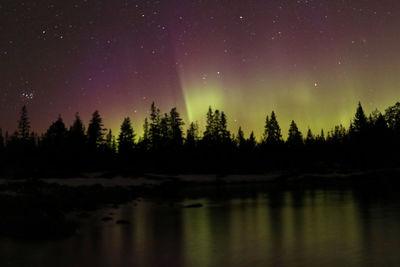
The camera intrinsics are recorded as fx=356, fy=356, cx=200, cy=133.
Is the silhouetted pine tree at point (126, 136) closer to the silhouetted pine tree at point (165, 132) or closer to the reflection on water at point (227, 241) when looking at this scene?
the silhouetted pine tree at point (165, 132)

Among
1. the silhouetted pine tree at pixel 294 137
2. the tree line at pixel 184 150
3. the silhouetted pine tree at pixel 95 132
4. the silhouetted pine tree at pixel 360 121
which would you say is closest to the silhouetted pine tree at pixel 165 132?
the tree line at pixel 184 150

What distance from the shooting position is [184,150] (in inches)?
3354

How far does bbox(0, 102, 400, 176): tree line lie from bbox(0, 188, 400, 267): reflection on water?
142ft

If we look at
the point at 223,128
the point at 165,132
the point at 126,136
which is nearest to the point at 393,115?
the point at 223,128

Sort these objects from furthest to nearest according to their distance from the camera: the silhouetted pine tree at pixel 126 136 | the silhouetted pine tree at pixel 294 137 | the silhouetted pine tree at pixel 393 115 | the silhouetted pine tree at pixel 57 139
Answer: the silhouetted pine tree at pixel 393 115
the silhouetted pine tree at pixel 294 137
the silhouetted pine tree at pixel 126 136
the silhouetted pine tree at pixel 57 139

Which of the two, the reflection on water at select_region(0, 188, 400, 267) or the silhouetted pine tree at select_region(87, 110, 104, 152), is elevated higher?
the silhouetted pine tree at select_region(87, 110, 104, 152)

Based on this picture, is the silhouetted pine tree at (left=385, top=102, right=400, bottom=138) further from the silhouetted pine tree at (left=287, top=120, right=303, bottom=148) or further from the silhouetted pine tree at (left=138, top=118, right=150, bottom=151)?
the silhouetted pine tree at (left=138, top=118, right=150, bottom=151)

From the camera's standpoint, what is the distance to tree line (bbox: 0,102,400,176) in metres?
72.9

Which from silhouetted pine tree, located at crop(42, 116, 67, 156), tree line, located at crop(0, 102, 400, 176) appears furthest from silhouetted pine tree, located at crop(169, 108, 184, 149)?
silhouetted pine tree, located at crop(42, 116, 67, 156)

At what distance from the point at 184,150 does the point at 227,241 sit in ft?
227

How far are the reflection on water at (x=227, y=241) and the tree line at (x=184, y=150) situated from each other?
43226mm

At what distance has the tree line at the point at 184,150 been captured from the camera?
2869 inches

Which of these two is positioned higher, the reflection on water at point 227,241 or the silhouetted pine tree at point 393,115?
the silhouetted pine tree at point 393,115

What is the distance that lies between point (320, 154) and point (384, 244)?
3608 inches
